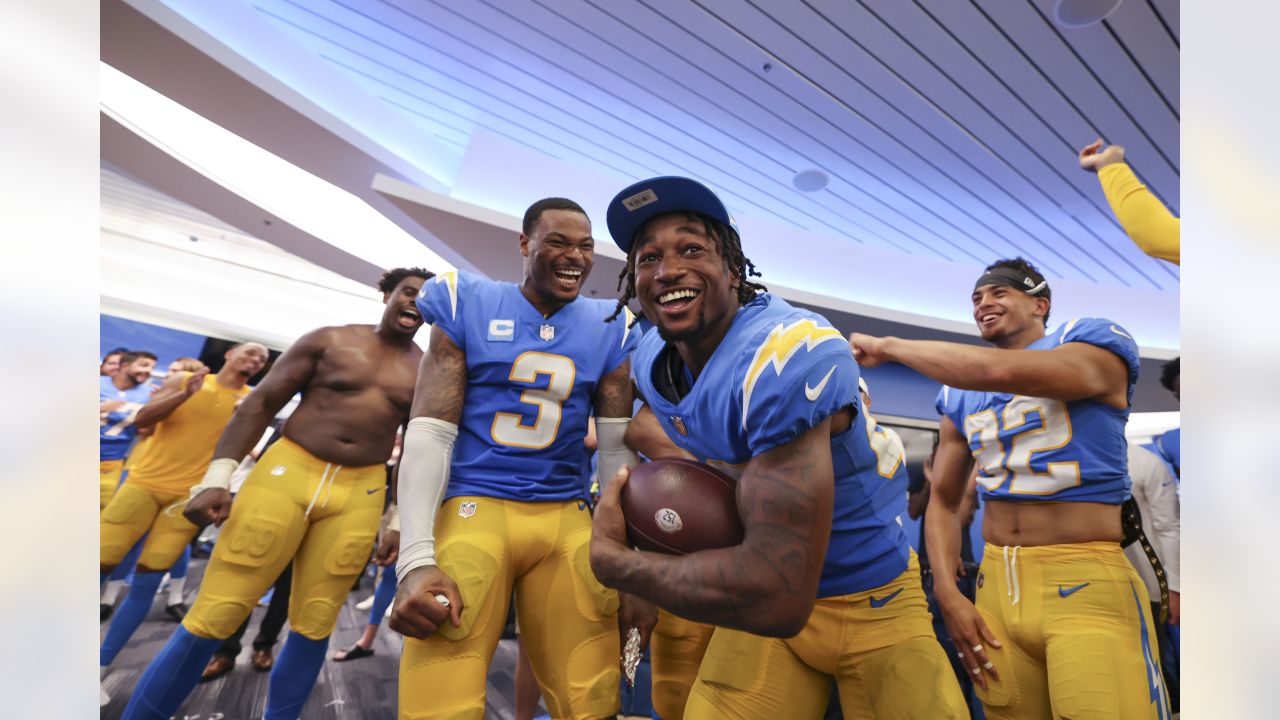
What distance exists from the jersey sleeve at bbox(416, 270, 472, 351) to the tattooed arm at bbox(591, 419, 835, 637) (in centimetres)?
111

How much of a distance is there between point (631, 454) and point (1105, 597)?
5.39 feet

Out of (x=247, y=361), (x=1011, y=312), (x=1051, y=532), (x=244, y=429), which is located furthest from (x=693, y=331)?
(x=247, y=361)

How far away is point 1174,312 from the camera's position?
887 centimetres

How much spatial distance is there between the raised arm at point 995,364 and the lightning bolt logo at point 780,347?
0.43 meters

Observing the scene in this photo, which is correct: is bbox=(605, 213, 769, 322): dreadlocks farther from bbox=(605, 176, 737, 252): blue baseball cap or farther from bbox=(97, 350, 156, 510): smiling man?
bbox=(97, 350, 156, 510): smiling man

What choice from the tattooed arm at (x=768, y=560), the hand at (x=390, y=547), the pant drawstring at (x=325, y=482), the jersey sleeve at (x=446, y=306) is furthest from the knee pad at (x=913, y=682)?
the pant drawstring at (x=325, y=482)

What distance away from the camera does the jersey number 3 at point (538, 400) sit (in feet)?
6.95

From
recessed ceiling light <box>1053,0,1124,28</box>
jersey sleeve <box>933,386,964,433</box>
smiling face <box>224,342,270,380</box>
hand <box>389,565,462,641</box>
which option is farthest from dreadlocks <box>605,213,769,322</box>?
smiling face <box>224,342,270,380</box>

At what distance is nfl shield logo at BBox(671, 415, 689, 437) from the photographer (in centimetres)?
174

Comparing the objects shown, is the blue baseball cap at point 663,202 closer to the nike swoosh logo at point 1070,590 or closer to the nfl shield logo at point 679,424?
the nfl shield logo at point 679,424

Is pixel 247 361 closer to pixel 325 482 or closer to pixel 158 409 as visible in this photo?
pixel 158 409

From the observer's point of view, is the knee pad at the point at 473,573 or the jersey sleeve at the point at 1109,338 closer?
the knee pad at the point at 473,573

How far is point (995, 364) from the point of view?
1.93m
